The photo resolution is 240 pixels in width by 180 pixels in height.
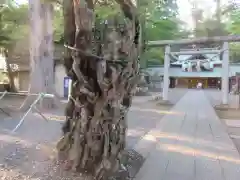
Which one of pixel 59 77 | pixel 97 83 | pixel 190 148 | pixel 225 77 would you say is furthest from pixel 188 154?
pixel 59 77

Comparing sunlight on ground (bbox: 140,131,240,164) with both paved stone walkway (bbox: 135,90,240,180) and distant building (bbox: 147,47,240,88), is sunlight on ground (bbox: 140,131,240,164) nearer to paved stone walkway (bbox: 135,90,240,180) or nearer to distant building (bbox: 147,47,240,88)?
paved stone walkway (bbox: 135,90,240,180)

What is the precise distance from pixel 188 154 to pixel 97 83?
2.27 m

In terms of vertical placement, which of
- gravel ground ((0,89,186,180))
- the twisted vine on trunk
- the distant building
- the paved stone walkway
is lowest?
the paved stone walkway

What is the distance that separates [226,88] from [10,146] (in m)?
9.84

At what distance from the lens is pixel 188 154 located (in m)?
4.38

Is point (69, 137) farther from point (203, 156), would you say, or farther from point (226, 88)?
point (226, 88)

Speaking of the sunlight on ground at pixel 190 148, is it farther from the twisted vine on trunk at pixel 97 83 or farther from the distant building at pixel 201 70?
the distant building at pixel 201 70

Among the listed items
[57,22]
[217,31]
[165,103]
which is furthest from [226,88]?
[217,31]

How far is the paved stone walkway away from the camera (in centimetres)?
349

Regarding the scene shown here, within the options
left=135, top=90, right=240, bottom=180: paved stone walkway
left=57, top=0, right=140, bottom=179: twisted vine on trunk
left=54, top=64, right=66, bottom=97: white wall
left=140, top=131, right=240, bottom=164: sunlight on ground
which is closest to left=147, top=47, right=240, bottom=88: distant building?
left=54, top=64, right=66, bottom=97: white wall

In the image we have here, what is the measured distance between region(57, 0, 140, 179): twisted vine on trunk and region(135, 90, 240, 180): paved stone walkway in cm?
72

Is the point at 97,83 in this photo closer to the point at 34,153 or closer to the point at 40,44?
the point at 34,153


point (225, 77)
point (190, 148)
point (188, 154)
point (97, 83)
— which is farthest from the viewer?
point (225, 77)

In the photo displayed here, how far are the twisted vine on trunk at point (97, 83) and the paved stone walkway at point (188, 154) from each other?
28.5 inches
